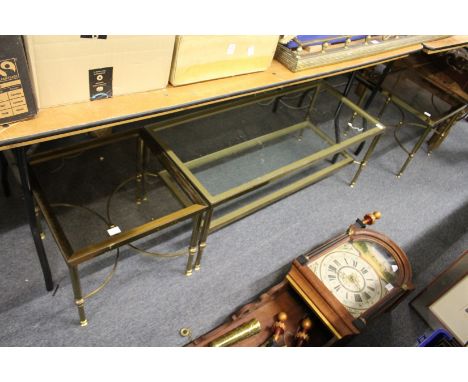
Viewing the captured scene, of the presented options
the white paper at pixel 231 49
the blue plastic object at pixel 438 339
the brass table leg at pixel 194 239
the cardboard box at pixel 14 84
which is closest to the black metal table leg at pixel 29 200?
the cardboard box at pixel 14 84

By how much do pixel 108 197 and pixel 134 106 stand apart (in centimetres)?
65

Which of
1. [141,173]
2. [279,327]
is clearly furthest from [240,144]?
[279,327]

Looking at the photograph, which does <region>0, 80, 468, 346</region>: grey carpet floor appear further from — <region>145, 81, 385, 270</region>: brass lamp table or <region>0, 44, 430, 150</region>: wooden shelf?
<region>0, 44, 430, 150</region>: wooden shelf

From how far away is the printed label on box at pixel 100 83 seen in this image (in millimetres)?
994

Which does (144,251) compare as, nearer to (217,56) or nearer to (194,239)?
(194,239)

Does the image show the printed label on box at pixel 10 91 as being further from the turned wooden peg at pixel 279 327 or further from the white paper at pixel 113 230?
the turned wooden peg at pixel 279 327

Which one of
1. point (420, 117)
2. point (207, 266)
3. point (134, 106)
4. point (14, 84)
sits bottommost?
point (207, 266)

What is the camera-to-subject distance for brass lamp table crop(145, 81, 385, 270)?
1424 mm

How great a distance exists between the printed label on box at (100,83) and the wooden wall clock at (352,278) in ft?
2.94

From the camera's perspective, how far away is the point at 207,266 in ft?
5.40

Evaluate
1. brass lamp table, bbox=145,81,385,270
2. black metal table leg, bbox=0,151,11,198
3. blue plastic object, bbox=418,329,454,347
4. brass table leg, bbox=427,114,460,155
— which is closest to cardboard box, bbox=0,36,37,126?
brass lamp table, bbox=145,81,385,270

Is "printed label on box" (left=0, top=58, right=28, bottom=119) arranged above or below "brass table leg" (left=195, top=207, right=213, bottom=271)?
above

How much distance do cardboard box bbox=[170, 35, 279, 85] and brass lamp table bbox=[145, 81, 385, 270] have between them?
0.30 meters
